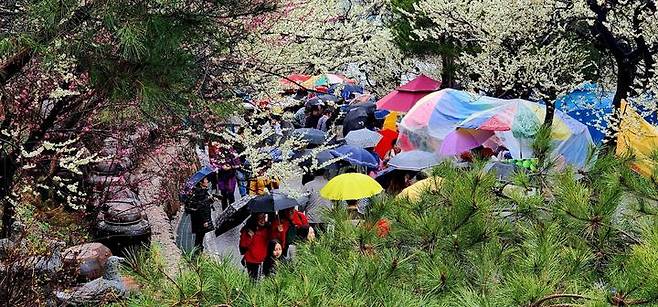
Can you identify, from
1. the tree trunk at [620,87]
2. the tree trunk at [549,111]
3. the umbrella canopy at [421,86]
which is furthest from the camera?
the umbrella canopy at [421,86]

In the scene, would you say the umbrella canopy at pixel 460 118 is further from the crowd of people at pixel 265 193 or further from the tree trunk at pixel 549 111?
the crowd of people at pixel 265 193

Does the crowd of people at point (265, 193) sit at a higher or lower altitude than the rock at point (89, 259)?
lower

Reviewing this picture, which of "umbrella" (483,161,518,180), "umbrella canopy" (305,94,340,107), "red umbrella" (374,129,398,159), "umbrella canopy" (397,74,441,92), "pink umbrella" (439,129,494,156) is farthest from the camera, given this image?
"umbrella canopy" (305,94,340,107)

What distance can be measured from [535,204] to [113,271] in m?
3.49

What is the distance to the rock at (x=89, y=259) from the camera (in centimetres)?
613

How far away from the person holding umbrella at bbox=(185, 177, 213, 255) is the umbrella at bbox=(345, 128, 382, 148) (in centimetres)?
429

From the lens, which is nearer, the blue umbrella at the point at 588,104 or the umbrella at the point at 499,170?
the umbrella at the point at 499,170

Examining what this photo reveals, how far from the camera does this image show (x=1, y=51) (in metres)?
3.31

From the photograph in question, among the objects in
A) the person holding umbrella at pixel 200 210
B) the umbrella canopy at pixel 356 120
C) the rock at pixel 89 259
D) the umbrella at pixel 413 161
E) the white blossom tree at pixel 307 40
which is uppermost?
the white blossom tree at pixel 307 40

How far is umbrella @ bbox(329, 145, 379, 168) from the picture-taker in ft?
37.3

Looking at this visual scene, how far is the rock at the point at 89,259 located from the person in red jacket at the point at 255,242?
152 centimetres

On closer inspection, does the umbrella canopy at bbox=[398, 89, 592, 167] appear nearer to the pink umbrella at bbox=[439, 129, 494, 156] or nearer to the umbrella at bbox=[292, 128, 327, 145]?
the pink umbrella at bbox=[439, 129, 494, 156]

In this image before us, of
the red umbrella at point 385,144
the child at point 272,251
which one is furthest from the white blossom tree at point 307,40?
the red umbrella at point 385,144

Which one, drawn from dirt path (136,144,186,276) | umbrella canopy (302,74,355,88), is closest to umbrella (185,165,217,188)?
dirt path (136,144,186,276)
